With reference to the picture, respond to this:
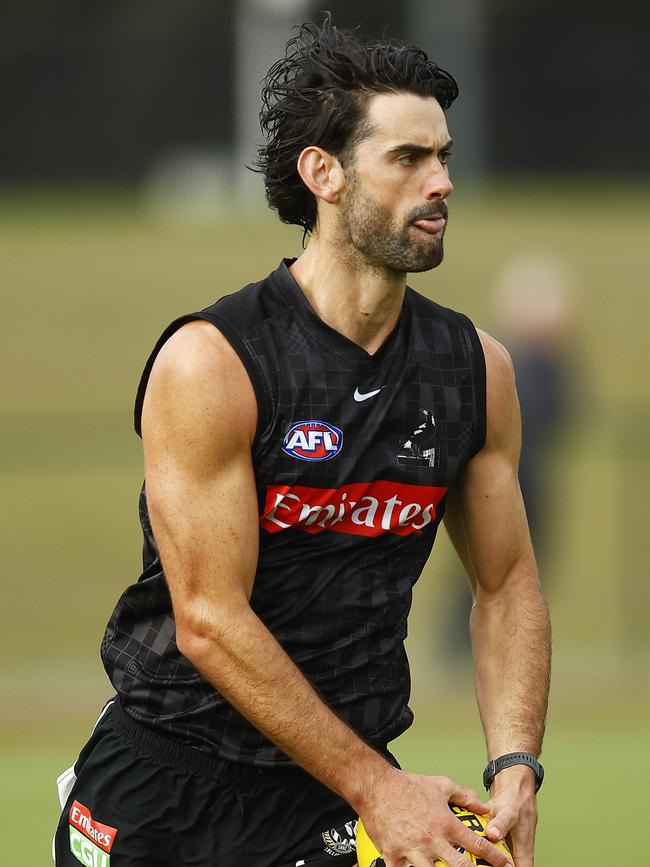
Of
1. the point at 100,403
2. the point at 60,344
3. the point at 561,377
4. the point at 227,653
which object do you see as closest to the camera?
the point at 227,653

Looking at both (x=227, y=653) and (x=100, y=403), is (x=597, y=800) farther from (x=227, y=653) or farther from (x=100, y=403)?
(x=100, y=403)

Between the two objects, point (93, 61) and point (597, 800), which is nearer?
point (597, 800)

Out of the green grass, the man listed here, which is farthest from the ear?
the green grass

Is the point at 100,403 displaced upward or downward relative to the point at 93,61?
downward

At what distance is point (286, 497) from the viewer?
13.2ft

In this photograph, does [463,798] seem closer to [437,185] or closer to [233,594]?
[233,594]

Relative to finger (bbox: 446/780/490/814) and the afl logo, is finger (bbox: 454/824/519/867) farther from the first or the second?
the afl logo

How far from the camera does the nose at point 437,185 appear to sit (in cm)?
404

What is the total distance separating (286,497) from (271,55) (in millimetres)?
21121

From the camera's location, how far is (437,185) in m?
4.04

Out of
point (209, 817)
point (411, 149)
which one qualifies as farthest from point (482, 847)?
point (411, 149)

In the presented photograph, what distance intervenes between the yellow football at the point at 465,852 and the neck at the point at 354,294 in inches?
47.3

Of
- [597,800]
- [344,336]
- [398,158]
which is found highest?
[398,158]

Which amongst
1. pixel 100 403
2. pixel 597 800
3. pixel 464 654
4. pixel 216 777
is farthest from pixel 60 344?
pixel 216 777
